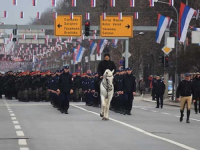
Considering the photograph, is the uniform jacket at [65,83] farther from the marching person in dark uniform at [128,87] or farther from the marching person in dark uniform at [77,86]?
the marching person in dark uniform at [77,86]

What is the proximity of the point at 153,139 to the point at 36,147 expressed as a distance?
10.1 ft

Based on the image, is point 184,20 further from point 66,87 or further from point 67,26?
point 67,26

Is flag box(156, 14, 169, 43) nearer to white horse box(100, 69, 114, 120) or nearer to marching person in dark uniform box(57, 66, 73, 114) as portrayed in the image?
marching person in dark uniform box(57, 66, 73, 114)

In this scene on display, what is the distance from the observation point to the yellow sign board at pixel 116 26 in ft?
183

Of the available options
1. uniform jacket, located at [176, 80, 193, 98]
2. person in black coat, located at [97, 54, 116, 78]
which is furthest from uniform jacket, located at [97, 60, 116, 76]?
uniform jacket, located at [176, 80, 193, 98]

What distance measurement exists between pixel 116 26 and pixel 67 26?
3728 mm

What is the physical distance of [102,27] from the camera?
5588cm

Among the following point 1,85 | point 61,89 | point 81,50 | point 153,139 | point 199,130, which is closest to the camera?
point 153,139

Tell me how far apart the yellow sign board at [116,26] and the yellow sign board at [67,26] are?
2071mm

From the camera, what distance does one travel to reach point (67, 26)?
186 ft

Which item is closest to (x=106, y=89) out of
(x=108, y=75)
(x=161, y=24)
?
(x=108, y=75)

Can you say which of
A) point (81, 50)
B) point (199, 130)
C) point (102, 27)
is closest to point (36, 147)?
point (199, 130)

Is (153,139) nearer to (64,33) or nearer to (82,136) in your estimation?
(82,136)

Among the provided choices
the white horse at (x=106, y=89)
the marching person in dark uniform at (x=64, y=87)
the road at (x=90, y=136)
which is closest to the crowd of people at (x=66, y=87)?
the marching person in dark uniform at (x=64, y=87)
